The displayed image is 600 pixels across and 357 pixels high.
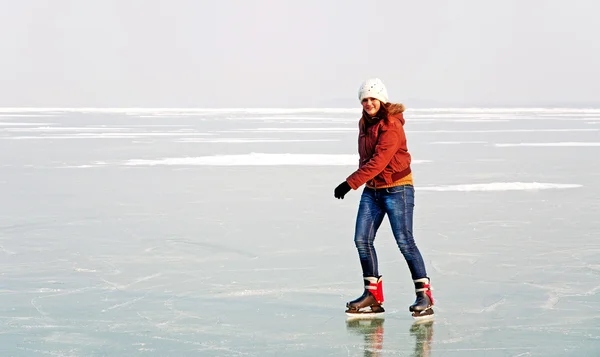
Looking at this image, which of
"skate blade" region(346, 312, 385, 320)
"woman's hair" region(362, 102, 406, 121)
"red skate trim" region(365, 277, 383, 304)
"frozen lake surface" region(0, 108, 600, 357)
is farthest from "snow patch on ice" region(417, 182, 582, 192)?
"woman's hair" region(362, 102, 406, 121)

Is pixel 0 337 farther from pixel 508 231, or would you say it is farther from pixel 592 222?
pixel 592 222

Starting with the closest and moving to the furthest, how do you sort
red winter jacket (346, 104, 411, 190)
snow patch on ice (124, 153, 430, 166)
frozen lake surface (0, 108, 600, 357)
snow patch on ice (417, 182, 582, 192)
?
1. frozen lake surface (0, 108, 600, 357)
2. red winter jacket (346, 104, 411, 190)
3. snow patch on ice (417, 182, 582, 192)
4. snow patch on ice (124, 153, 430, 166)

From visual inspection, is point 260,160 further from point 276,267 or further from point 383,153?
point 383,153

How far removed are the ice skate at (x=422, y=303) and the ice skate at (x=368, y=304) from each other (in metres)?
0.16

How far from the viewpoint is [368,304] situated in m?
5.10

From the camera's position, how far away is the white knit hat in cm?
490

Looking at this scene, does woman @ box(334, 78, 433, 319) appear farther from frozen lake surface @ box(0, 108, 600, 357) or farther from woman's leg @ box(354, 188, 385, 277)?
frozen lake surface @ box(0, 108, 600, 357)

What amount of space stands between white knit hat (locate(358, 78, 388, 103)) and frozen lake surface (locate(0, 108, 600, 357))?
3.62 feet

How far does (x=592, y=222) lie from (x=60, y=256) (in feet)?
14.7

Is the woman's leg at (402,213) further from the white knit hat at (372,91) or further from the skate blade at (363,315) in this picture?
the white knit hat at (372,91)

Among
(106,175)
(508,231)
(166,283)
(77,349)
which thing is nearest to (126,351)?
(77,349)

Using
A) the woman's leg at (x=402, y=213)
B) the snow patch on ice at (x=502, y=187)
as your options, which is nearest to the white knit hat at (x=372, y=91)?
the woman's leg at (x=402, y=213)

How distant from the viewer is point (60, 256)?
7008mm

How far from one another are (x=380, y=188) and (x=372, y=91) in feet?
1.63
